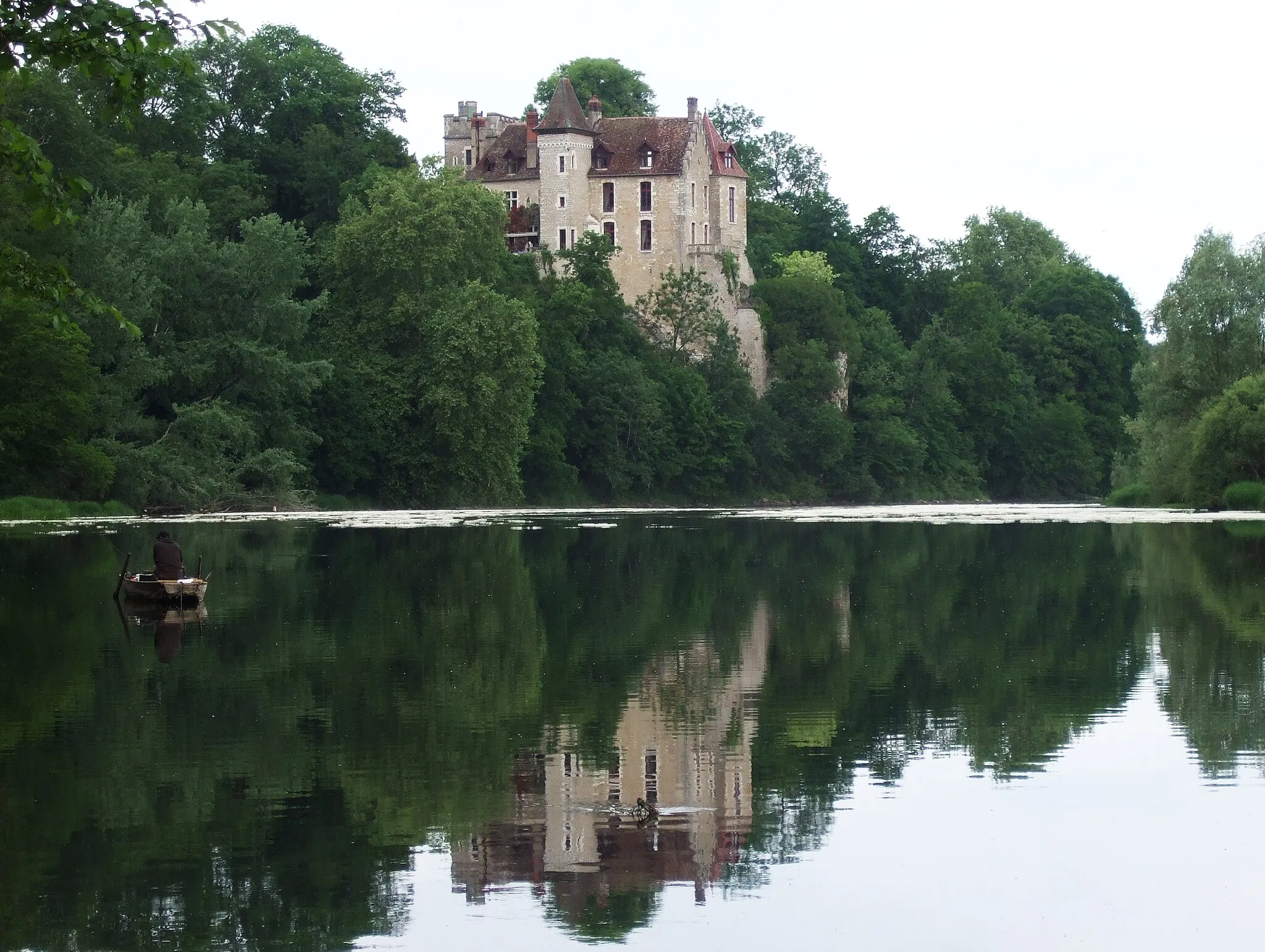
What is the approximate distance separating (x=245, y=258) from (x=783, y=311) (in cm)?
4441

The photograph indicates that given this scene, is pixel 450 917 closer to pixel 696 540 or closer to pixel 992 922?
pixel 992 922

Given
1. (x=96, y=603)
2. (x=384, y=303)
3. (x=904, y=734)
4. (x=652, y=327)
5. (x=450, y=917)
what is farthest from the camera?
(x=652, y=327)

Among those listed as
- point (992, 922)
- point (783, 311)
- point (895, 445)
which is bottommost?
point (992, 922)

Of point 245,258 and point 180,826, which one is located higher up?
point 245,258

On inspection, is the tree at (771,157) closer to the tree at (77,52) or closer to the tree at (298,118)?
the tree at (298,118)

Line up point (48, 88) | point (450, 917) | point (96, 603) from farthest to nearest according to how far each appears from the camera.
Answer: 1. point (48, 88)
2. point (96, 603)
3. point (450, 917)

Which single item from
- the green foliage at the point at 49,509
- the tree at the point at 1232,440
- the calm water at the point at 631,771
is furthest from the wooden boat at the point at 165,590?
the tree at the point at 1232,440

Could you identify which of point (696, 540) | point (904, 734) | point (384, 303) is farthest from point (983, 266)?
point (904, 734)

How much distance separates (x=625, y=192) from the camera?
348 feet

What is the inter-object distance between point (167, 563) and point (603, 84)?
93.2m

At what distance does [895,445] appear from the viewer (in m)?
106

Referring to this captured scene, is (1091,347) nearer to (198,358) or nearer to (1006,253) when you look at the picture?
(1006,253)

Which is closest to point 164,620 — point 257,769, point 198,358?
point 257,769

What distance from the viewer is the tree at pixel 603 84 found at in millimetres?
115938
